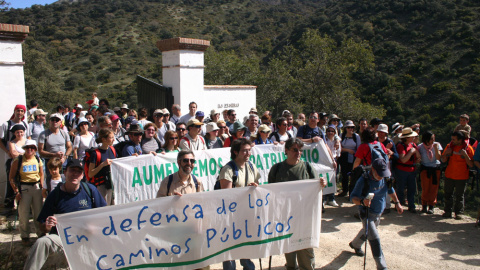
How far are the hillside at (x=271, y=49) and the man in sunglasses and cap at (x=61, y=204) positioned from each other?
2050 cm

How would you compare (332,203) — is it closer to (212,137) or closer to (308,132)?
(308,132)

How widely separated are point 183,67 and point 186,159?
5.99m

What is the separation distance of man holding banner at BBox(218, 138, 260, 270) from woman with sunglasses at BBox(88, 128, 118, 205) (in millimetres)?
1998

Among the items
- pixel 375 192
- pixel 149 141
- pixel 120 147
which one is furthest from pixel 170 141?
pixel 375 192

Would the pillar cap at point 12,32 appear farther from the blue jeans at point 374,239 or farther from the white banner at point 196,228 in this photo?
the blue jeans at point 374,239

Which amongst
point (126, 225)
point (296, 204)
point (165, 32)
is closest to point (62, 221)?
point (126, 225)

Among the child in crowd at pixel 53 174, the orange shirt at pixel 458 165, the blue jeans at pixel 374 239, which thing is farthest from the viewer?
the orange shirt at pixel 458 165

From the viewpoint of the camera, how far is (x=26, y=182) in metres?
5.52

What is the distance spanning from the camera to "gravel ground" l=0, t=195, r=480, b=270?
17.6 ft

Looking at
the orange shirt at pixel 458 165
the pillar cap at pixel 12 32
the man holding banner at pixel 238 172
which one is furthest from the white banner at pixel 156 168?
the pillar cap at pixel 12 32

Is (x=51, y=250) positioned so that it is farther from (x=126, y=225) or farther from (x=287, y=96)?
(x=287, y=96)

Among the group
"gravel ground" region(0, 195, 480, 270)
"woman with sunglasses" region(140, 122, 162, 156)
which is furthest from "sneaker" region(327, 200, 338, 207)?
"woman with sunglasses" region(140, 122, 162, 156)

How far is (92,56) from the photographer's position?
4634cm

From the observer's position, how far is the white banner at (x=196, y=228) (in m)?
3.67
